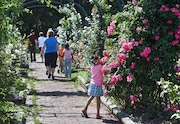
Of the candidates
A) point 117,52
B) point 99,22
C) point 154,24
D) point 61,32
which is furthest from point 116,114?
point 61,32

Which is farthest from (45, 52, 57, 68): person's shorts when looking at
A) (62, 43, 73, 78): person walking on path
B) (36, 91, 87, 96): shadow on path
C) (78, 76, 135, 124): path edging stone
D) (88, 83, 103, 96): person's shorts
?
(88, 83, 103, 96): person's shorts

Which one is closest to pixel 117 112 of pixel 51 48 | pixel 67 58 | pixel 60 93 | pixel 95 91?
pixel 95 91

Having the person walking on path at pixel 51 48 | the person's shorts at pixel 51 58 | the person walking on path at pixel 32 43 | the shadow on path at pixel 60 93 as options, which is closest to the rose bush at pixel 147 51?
the shadow on path at pixel 60 93

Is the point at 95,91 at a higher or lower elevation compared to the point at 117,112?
higher

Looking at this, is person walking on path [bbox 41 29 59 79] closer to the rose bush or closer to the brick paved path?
the brick paved path

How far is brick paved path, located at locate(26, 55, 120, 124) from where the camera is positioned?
922 centimetres

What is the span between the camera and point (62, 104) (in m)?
10.9

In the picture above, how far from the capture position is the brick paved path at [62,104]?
363 inches

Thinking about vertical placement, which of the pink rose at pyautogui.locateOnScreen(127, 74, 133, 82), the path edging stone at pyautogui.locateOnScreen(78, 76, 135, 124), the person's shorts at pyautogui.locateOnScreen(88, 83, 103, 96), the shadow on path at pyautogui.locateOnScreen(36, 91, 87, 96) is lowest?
the path edging stone at pyautogui.locateOnScreen(78, 76, 135, 124)

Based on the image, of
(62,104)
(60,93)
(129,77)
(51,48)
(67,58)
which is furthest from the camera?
(67,58)

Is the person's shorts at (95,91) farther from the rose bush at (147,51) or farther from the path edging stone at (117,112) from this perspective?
the path edging stone at (117,112)

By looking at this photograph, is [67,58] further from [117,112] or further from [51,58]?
[117,112]

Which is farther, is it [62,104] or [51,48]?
[51,48]

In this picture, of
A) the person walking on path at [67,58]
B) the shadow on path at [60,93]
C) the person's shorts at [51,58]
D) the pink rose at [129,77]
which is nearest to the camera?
the pink rose at [129,77]
